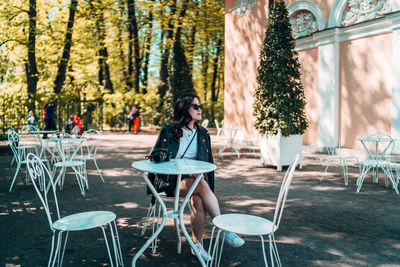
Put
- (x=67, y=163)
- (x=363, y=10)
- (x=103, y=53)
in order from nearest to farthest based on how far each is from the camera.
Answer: (x=67, y=163)
(x=363, y=10)
(x=103, y=53)

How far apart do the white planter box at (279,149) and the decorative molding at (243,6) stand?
718 cm

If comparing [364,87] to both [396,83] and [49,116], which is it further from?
[49,116]

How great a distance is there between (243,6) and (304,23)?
3.29m

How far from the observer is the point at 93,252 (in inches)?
132

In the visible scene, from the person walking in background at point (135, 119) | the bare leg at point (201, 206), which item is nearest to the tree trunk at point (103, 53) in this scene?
the person walking in background at point (135, 119)

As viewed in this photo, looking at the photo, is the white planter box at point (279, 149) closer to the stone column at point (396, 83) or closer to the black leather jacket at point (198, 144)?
A: the stone column at point (396, 83)

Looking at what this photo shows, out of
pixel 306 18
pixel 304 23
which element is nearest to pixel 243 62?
pixel 304 23

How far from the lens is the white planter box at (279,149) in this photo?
830cm

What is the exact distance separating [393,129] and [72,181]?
26.6ft

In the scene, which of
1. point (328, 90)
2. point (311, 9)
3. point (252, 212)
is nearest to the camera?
point (252, 212)

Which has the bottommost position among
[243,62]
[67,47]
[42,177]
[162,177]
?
[42,177]

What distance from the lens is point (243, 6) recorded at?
13828 mm

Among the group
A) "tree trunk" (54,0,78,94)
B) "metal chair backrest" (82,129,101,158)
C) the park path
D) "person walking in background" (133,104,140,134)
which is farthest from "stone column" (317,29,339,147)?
"tree trunk" (54,0,78,94)

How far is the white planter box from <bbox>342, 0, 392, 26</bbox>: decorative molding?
4.22m
